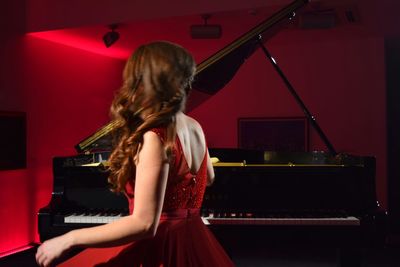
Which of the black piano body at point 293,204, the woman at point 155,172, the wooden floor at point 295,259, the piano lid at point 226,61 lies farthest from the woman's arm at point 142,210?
the wooden floor at point 295,259

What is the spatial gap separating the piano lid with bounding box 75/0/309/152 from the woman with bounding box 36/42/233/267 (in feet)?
4.41

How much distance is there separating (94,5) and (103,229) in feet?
14.1

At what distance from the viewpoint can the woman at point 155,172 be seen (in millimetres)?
1184

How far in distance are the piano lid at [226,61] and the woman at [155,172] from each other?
134cm

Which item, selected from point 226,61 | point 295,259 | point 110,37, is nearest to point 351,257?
point 226,61

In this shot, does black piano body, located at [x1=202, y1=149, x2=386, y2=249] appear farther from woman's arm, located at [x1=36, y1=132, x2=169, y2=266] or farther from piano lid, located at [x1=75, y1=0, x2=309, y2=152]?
woman's arm, located at [x1=36, y1=132, x2=169, y2=266]

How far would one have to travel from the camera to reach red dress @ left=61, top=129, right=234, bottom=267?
135 centimetres

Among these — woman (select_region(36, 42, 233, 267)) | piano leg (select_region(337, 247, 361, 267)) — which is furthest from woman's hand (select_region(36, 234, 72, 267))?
piano leg (select_region(337, 247, 361, 267))

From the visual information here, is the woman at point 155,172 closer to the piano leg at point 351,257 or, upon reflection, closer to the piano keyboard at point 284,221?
the piano keyboard at point 284,221

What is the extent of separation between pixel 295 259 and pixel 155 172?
4.17 m

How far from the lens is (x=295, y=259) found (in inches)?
196

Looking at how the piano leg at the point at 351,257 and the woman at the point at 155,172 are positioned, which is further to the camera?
the piano leg at the point at 351,257

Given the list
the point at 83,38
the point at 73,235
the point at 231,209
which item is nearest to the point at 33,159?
the point at 83,38

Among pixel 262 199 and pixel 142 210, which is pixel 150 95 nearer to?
pixel 142 210
